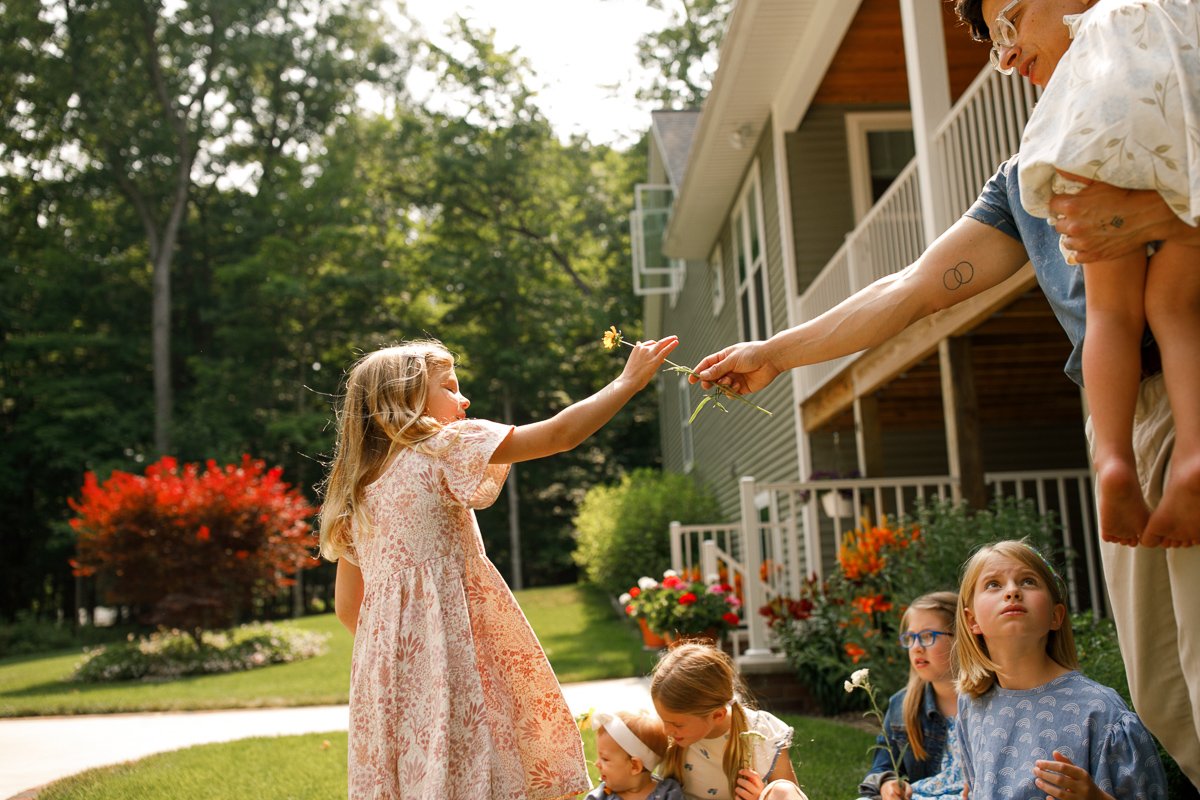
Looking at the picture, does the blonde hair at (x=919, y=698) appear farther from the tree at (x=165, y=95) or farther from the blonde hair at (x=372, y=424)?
the tree at (x=165, y=95)

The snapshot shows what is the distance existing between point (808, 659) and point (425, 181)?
79.0ft

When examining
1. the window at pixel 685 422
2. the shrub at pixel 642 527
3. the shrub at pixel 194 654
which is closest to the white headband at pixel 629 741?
the shrub at pixel 194 654

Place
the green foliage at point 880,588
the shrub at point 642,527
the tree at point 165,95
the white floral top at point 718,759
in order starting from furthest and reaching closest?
the tree at point 165,95
the shrub at point 642,527
the green foliage at point 880,588
the white floral top at point 718,759

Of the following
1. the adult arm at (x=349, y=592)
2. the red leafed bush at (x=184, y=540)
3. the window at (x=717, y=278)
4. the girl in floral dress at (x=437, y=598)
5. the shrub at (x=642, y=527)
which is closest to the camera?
the girl in floral dress at (x=437, y=598)

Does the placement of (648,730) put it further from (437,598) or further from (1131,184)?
(1131,184)

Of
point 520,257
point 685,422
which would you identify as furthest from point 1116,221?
point 520,257

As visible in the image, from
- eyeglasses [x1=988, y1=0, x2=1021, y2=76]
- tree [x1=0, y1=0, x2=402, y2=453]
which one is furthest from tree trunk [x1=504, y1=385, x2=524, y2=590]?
eyeglasses [x1=988, y1=0, x2=1021, y2=76]

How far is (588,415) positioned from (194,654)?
37.9 ft

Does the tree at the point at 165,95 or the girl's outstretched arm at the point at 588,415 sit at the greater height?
the tree at the point at 165,95

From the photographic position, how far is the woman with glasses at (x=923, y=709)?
11.4 ft

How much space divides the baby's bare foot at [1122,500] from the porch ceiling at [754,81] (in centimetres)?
767

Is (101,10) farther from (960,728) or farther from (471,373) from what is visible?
(960,728)

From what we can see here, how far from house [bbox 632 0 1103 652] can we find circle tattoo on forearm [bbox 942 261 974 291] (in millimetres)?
3640

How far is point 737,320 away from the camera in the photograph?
1426 centimetres
